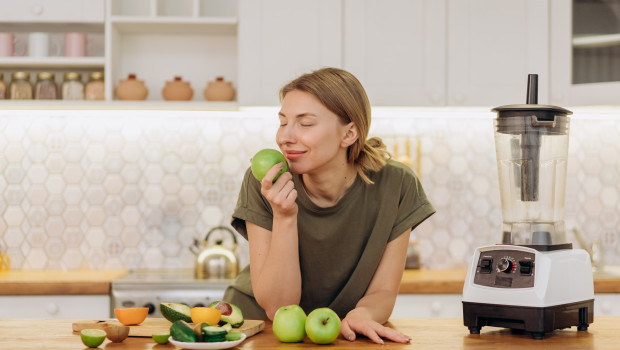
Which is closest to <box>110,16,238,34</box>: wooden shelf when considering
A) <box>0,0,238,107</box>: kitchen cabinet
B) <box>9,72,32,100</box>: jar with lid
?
<box>0,0,238,107</box>: kitchen cabinet

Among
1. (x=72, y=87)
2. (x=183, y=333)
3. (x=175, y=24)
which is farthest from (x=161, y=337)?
(x=175, y=24)

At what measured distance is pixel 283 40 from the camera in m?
3.16

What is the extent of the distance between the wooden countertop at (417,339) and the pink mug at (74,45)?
1818 millimetres

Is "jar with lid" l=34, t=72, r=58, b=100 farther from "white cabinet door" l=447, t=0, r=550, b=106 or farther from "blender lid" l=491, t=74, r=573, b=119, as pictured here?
"blender lid" l=491, t=74, r=573, b=119

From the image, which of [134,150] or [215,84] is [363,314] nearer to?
[215,84]

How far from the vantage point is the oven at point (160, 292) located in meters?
2.93

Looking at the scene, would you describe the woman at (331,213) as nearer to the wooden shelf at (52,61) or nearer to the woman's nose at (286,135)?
the woman's nose at (286,135)

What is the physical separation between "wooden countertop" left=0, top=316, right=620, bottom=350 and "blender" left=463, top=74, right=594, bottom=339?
0.04m

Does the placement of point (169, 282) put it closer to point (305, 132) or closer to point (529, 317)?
point (305, 132)

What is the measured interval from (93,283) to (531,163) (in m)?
1.84

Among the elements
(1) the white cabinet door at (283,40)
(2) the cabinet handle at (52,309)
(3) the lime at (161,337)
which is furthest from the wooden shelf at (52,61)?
(3) the lime at (161,337)

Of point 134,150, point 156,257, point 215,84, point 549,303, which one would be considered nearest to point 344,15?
point 215,84

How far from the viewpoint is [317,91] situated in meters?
1.77

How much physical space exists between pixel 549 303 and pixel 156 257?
7.60 feet
